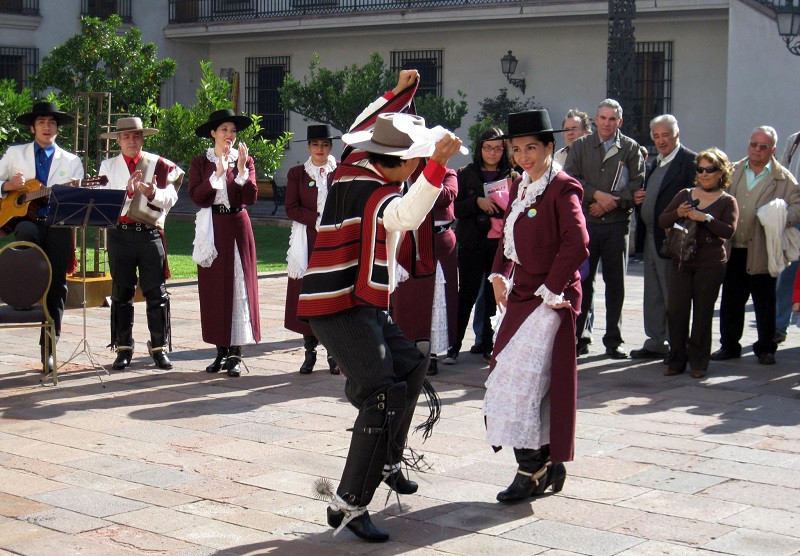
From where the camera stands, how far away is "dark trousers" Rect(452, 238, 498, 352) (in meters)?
9.71

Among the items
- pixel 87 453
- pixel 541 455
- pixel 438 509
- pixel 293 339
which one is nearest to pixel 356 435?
pixel 438 509

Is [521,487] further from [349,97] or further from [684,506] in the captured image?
[349,97]

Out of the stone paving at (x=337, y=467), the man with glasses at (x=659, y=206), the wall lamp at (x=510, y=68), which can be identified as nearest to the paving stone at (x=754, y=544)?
the stone paving at (x=337, y=467)

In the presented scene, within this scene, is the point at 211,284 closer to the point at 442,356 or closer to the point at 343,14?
the point at 442,356

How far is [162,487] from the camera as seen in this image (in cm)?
589

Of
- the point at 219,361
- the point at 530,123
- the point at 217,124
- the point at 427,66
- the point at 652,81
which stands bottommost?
the point at 219,361

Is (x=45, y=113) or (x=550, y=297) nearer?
(x=550, y=297)

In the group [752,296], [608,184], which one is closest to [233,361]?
[608,184]

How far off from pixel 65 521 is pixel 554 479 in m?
2.35

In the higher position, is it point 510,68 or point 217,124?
point 510,68

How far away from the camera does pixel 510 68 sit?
2650 centimetres

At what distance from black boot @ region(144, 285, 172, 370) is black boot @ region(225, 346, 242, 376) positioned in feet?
1.73

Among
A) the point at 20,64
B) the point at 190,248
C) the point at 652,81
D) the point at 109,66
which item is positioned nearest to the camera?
the point at 190,248

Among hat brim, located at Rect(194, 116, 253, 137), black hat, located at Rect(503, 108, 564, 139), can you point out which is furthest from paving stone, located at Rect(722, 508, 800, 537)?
hat brim, located at Rect(194, 116, 253, 137)
